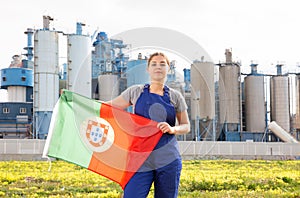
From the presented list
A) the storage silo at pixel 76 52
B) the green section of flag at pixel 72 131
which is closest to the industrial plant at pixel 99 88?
the storage silo at pixel 76 52

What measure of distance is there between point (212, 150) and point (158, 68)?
94.6ft

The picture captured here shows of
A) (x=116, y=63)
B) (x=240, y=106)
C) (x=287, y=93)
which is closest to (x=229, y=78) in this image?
(x=240, y=106)

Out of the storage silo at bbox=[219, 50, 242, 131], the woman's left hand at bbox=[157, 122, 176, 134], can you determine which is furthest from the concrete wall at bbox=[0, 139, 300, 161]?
the woman's left hand at bbox=[157, 122, 176, 134]

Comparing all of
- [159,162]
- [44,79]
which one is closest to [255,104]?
[44,79]

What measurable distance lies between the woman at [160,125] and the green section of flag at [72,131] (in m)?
0.50

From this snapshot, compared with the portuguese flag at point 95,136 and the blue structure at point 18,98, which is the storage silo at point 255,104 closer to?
the blue structure at point 18,98

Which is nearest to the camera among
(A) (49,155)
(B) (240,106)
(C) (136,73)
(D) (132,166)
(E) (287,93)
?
(D) (132,166)

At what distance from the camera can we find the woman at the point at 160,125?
13.3ft

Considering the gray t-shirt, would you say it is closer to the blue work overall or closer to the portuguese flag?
the blue work overall

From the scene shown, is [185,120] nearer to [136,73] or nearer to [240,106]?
[136,73]

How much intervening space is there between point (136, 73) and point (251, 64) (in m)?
43.9

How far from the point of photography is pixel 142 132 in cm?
433

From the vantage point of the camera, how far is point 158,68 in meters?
4.20

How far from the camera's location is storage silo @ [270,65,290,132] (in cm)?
4856
